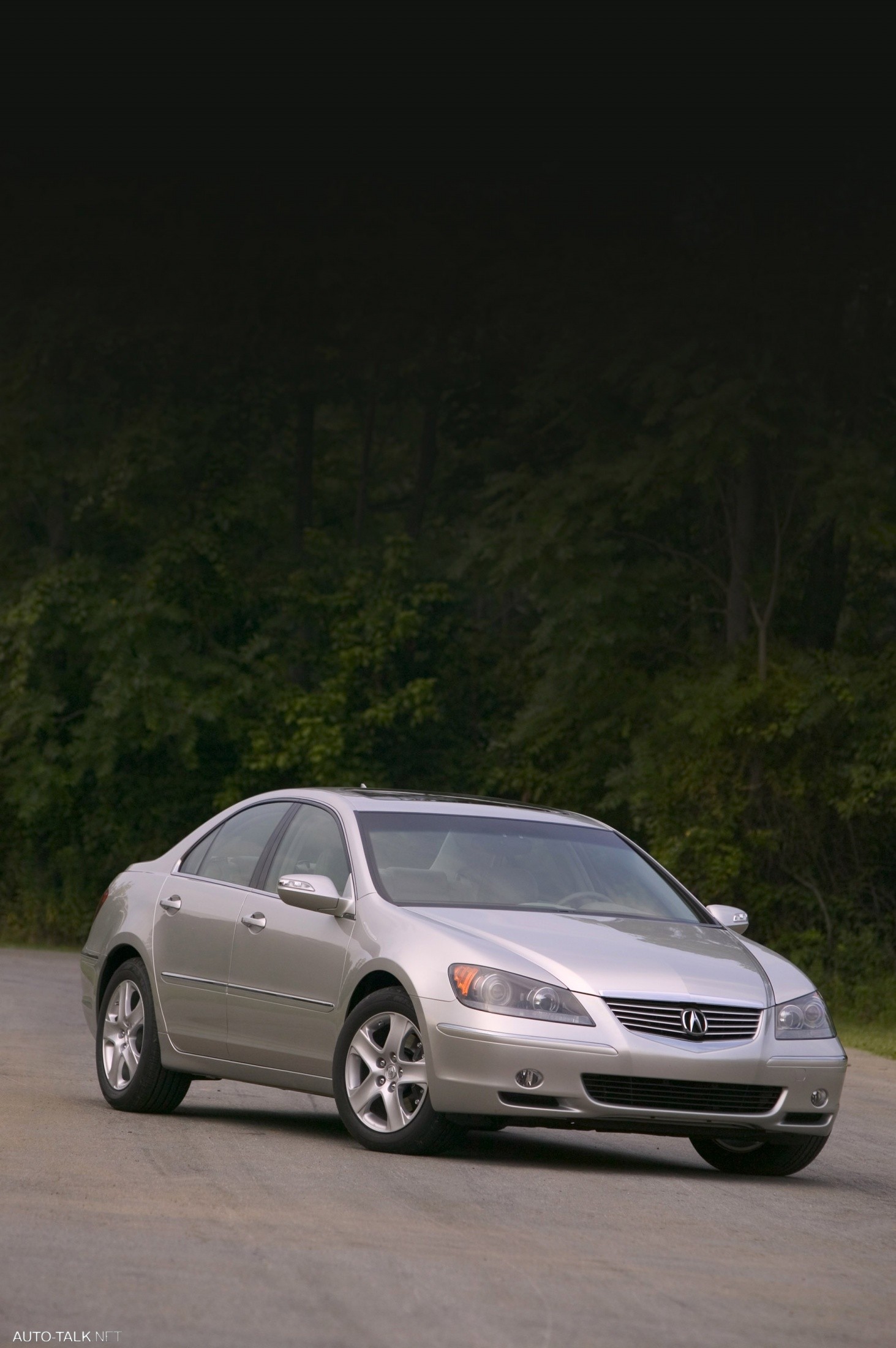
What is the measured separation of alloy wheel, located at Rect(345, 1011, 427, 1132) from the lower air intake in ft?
2.38

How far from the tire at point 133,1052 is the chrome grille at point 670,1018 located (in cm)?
269

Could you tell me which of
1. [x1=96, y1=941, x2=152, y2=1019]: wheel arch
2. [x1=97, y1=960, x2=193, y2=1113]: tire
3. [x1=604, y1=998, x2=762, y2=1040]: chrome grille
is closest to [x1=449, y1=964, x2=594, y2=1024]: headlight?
[x1=604, y1=998, x2=762, y2=1040]: chrome grille

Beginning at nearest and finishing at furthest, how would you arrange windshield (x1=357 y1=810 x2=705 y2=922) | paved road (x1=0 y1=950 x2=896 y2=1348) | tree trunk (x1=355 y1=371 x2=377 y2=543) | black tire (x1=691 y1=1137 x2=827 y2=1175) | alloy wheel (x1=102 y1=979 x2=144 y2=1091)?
paved road (x1=0 y1=950 x2=896 y2=1348) < black tire (x1=691 y1=1137 x2=827 y2=1175) < windshield (x1=357 y1=810 x2=705 y2=922) < alloy wheel (x1=102 y1=979 x2=144 y2=1091) < tree trunk (x1=355 y1=371 x2=377 y2=543)

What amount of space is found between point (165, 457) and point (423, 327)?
5.10 metres

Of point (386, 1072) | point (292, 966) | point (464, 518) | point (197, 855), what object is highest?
point (464, 518)

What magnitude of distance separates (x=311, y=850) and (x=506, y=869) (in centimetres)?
92

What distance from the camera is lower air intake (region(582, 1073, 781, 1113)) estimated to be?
30.1 ft

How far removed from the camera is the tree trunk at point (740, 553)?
2980 cm

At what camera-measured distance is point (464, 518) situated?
141ft

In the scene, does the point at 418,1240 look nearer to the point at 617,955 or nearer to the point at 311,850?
the point at 617,955

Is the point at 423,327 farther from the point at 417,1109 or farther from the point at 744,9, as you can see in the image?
the point at 417,1109

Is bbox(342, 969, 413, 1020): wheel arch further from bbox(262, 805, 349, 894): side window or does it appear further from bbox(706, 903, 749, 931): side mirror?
bbox(706, 903, 749, 931): side mirror

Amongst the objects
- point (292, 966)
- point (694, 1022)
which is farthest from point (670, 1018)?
point (292, 966)

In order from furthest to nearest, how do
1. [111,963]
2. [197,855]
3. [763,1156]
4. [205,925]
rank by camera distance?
[111,963], [197,855], [205,925], [763,1156]
